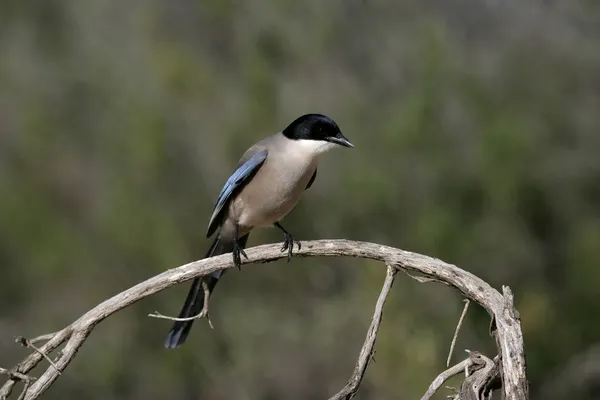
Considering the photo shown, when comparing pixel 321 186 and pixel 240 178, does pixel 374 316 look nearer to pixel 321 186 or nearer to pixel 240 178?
pixel 240 178

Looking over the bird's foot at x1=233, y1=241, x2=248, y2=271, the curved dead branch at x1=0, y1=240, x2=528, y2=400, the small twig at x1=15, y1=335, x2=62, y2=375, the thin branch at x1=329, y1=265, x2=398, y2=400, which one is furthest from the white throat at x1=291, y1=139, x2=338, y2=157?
the small twig at x1=15, y1=335, x2=62, y2=375

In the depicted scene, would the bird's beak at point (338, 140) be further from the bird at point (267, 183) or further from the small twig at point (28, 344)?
the small twig at point (28, 344)

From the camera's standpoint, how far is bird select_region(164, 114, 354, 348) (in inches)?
123

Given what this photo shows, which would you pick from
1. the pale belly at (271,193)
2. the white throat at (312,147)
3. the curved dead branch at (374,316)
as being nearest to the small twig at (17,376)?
the curved dead branch at (374,316)

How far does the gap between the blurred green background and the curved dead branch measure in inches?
90.4

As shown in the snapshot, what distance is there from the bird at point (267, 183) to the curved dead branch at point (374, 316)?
31.0 inches

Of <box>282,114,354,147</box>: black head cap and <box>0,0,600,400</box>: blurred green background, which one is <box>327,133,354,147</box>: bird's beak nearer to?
<box>282,114,354,147</box>: black head cap

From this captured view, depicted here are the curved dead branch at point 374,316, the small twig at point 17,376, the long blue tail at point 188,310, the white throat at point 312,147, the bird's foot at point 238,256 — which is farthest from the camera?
the white throat at point 312,147

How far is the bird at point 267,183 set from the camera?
123 inches

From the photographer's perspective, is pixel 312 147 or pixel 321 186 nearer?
pixel 312 147

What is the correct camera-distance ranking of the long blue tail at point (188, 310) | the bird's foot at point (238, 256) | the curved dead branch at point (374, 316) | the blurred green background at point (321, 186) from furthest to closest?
the blurred green background at point (321, 186) < the long blue tail at point (188, 310) < the bird's foot at point (238, 256) < the curved dead branch at point (374, 316)

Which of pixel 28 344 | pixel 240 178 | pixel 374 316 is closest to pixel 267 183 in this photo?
pixel 240 178

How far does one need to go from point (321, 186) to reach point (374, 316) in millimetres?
3392

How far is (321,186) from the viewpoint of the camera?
17.6 feet
